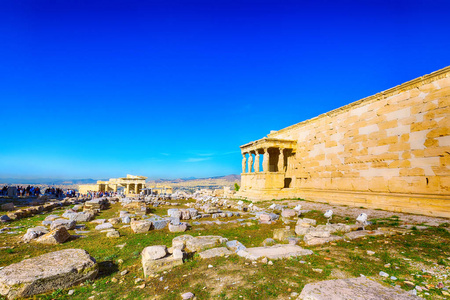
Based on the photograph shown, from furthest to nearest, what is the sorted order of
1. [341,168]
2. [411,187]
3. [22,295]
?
[341,168]
[411,187]
[22,295]

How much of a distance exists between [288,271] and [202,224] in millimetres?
6723

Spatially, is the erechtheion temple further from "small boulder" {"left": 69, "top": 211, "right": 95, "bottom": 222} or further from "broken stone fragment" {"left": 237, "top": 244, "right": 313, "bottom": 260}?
"small boulder" {"left": 69, "top": 211, "right": 95, "bottom": 222}

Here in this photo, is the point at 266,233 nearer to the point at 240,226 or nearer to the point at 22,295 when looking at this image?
the point at 240,226

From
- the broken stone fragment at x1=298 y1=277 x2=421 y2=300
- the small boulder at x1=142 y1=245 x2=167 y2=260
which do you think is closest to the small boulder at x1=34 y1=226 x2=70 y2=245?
the small boulder at x1=142 y1=245 x2=167 y2=260

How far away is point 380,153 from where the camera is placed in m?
13.1

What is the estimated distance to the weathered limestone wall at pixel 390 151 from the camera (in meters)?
10.5

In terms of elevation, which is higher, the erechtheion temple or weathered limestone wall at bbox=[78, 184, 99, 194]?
the erechtheion temple

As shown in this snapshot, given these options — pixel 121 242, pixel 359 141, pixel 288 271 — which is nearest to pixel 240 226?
pixel 121 242

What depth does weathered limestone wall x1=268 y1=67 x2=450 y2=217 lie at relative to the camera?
10.5m

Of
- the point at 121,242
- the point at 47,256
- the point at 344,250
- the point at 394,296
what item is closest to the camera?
the point at 394,296

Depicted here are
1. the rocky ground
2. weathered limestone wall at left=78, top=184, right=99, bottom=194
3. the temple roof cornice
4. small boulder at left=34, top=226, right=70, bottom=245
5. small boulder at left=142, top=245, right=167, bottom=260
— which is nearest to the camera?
the rocky ground

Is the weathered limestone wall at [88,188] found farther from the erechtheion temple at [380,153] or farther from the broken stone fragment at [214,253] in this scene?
the broken stone fragment at [214,253]

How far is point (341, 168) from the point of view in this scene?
15.6 metres

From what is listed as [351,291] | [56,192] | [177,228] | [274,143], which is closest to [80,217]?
[177,228]
